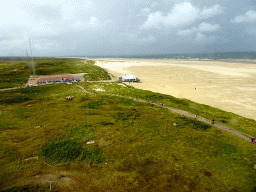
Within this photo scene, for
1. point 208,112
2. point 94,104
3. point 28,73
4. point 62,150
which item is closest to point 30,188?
point 62,150

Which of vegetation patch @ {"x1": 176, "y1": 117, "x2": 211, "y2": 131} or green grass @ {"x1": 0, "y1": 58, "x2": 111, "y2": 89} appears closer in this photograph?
vegetation patch @ {"x1": 176, "y1": 117, "x2": 211, "y2": 131}

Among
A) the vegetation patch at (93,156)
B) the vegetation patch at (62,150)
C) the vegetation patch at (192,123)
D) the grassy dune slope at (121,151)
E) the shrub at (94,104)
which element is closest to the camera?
the grassy dune slope at (121,151)

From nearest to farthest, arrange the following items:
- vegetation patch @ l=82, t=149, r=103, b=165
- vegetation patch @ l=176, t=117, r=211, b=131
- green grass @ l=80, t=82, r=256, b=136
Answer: vegetation patch @ l=82, t=149, r=103, b=165
vegetation patch @ l=176, t=117, r=211, b=131
green grass @ l=80, t=82, r=256, b=136

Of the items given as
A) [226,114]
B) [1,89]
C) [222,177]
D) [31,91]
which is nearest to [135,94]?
[226,114]

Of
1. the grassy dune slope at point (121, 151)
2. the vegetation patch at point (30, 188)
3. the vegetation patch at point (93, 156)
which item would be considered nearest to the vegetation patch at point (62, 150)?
the grassy dune slope at point (121, 151)

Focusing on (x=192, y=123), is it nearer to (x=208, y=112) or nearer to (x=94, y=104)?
(x=208, y=112)

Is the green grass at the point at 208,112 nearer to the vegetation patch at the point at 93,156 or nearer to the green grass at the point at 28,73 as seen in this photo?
the vegetation patch at the point at 93,156

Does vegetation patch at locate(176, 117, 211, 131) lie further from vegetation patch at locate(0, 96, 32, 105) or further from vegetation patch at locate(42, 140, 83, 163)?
vegetation patch at locate(0, 96, 32, 105)

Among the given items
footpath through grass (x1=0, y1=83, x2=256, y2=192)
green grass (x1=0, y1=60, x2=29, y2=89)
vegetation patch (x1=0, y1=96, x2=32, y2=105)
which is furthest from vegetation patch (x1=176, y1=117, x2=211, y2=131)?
green grass (x1=0, y1=60, x2=29, y2=89)
